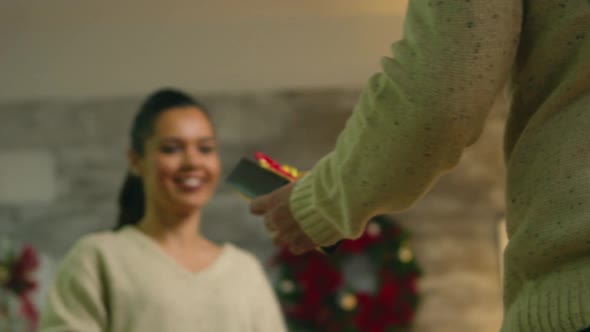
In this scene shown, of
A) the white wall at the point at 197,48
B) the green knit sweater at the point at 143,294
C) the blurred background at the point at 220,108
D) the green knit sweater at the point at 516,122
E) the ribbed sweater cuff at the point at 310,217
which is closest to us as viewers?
the green knit sweater at the point at 516,122

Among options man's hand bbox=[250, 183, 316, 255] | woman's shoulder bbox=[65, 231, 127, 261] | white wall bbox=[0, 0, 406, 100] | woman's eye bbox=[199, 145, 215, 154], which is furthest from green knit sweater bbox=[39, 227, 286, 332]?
white wall bbox=[0, 0, 406, 100]

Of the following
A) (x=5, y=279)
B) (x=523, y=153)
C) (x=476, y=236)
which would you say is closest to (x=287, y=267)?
(x=476, y=236)

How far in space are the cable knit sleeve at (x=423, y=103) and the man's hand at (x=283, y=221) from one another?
0.28 ft

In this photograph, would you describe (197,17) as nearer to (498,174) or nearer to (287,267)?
(287,267)

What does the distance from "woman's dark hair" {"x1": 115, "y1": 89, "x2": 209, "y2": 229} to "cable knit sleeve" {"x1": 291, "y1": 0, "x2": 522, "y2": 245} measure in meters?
1.17

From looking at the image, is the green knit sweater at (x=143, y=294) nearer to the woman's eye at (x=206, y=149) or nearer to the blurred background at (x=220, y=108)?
the woman's eye at (x=206, y=149)

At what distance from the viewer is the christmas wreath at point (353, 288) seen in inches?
106

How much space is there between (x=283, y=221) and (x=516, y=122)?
0.26 metres

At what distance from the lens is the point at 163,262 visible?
5.56 ft

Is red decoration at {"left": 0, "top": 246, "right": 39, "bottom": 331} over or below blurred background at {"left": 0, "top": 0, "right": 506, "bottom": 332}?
below

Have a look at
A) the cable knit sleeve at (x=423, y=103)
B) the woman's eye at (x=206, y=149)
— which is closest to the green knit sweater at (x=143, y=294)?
the woman's eye at (x=206, y=149)

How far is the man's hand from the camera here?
0.77 meters

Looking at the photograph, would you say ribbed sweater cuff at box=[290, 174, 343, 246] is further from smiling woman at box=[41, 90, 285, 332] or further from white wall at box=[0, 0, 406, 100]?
white wall at box=[0, 0, 406, 100]

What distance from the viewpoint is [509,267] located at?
24.3 inches
